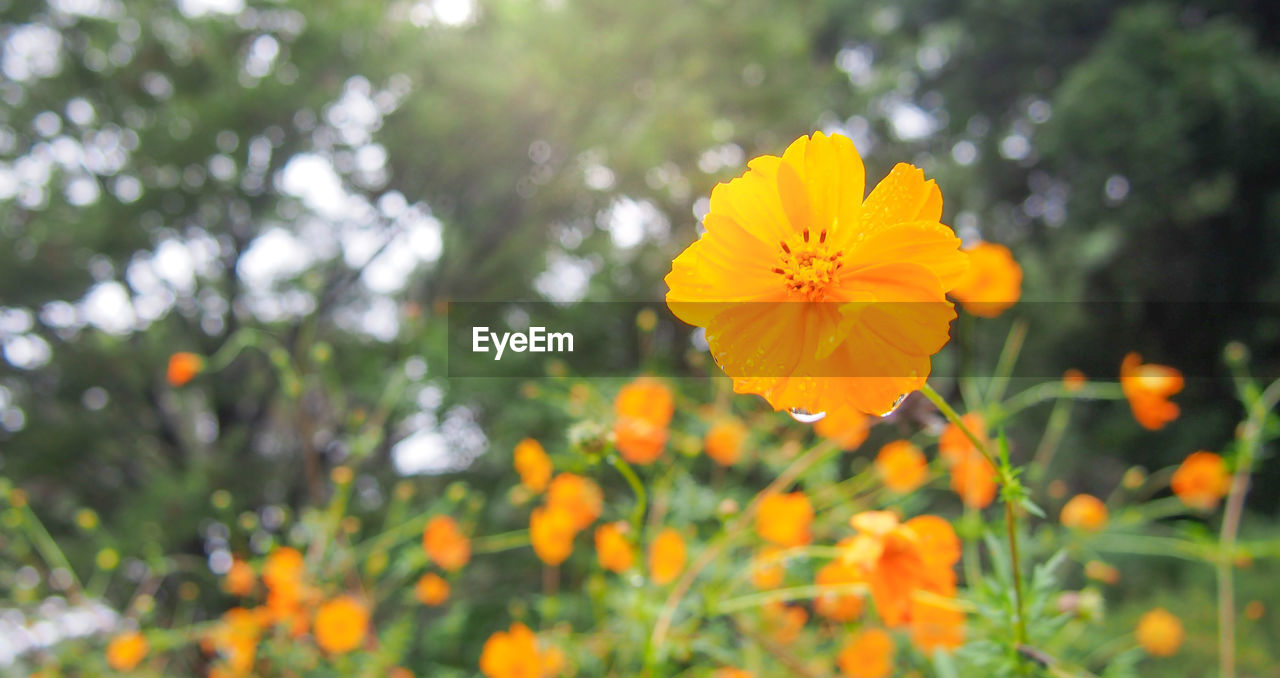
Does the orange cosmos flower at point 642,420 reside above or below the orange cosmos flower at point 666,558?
above

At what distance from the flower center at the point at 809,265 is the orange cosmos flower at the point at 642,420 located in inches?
15.3

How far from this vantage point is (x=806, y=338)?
230 millimetres

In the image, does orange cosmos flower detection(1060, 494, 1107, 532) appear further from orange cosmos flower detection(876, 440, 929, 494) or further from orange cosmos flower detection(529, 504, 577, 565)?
orange cosmos flower detection(529, 504, 577, 565)

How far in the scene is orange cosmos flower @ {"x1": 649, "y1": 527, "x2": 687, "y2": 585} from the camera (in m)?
0.62

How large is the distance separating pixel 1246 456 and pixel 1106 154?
303 centimetres

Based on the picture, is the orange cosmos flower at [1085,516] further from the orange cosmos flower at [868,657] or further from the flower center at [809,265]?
the flower center at [809,265]

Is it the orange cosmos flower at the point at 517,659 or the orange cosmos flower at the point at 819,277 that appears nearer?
the orange cosmos flower at the point at 819,277

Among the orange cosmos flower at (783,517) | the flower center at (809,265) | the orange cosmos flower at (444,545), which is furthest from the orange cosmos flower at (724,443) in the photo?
the flower center at (809,265)

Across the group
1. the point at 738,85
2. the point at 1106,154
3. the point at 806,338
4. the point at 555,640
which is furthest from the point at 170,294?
the point at 1106,154

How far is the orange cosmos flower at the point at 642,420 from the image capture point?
0.62 metres

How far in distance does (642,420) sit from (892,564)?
326 mm

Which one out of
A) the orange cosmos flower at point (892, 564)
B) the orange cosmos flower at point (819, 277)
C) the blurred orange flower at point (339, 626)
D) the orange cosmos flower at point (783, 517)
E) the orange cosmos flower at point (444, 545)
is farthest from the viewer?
the orange cosmos flower at point (444, 545)

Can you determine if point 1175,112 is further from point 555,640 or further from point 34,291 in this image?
point 34,291

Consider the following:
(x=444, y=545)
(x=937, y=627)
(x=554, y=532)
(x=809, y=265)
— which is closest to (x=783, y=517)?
(x=937, y=627)
